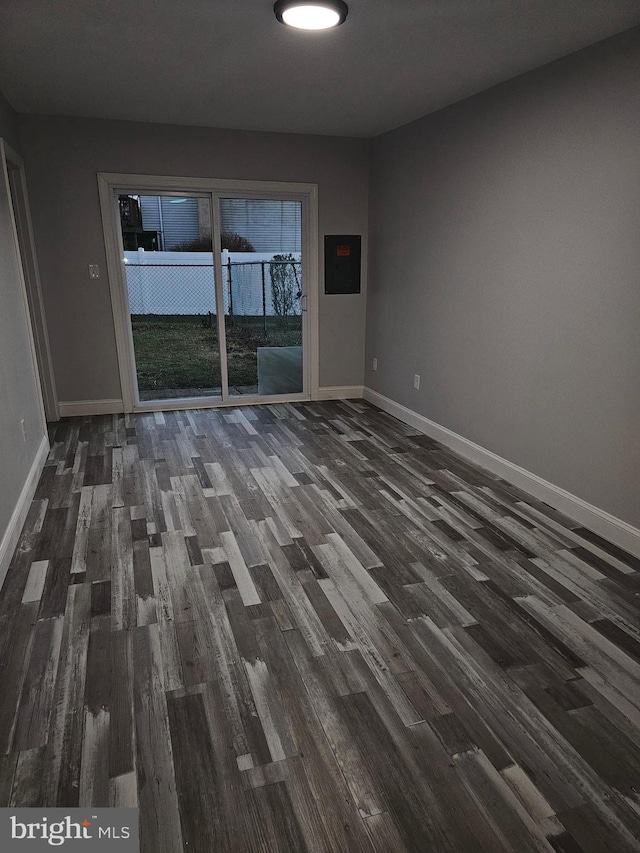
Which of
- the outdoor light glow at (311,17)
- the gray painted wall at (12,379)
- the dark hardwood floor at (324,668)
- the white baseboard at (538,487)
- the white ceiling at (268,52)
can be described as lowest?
the dark hardwood floor at (324,668)

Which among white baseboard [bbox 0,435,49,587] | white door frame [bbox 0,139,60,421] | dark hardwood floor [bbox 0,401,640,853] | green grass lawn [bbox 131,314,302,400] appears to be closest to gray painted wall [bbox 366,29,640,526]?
dark hardwood floor [bbox 0,401,640,853]

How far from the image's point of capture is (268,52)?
283 cm

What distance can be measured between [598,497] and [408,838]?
2.07 m

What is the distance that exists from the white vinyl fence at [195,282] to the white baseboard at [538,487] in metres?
1.94

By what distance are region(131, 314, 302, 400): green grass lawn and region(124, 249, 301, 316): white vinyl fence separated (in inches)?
5.3

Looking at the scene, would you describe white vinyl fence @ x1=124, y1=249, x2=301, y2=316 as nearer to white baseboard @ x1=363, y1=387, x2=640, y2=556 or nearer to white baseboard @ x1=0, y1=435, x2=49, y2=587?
white baseboard @ x1=0, y1=435, x2=49, y2=587

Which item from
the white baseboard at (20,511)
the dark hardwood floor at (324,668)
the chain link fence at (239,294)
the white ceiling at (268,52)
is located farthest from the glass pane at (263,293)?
the dark hardwood floor at (324,668)

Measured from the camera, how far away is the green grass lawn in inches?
221

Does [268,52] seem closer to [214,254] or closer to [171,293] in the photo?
[214,254]

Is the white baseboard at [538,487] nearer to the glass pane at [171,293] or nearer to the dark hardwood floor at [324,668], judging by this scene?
the dark hardwood floor at [324,668]

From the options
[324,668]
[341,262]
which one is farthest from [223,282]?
[324,668]

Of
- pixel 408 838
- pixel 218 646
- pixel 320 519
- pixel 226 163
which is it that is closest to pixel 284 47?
pixel 226 163

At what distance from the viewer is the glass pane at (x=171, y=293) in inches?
196

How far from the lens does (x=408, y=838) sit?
133 centimetres
